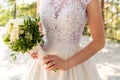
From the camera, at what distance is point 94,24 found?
1752mm

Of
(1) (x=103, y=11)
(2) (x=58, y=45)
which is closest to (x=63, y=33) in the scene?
(2) (x=58, y=45)

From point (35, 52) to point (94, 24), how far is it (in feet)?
1.19

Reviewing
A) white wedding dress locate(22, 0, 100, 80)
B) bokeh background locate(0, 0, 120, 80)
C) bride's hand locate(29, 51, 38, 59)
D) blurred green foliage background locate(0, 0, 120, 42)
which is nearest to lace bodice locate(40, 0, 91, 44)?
white wedding dress locate(22, 0, 100, 80)

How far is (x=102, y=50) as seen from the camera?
20.4ft

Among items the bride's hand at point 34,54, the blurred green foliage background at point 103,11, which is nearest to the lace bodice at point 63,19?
the bride's hand at point 34,54

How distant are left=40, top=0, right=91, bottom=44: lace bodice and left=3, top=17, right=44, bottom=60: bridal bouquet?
0.44 ft

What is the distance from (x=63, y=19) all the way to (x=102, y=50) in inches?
174

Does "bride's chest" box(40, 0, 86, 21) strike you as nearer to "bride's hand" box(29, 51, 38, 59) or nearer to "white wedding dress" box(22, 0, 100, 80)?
"white wedding dress" box(22, 0, 100, 80)

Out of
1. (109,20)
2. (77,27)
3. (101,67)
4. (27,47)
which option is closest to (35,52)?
(27,47)

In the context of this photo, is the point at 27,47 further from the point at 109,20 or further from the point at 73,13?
the point at 109,20

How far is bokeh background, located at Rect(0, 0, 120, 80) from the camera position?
4.82 metres

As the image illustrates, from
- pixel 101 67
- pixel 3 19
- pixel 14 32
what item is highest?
pixel 14 32

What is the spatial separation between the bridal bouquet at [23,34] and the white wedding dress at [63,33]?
0.37ft

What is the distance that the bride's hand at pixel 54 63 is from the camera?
5.65 feet
